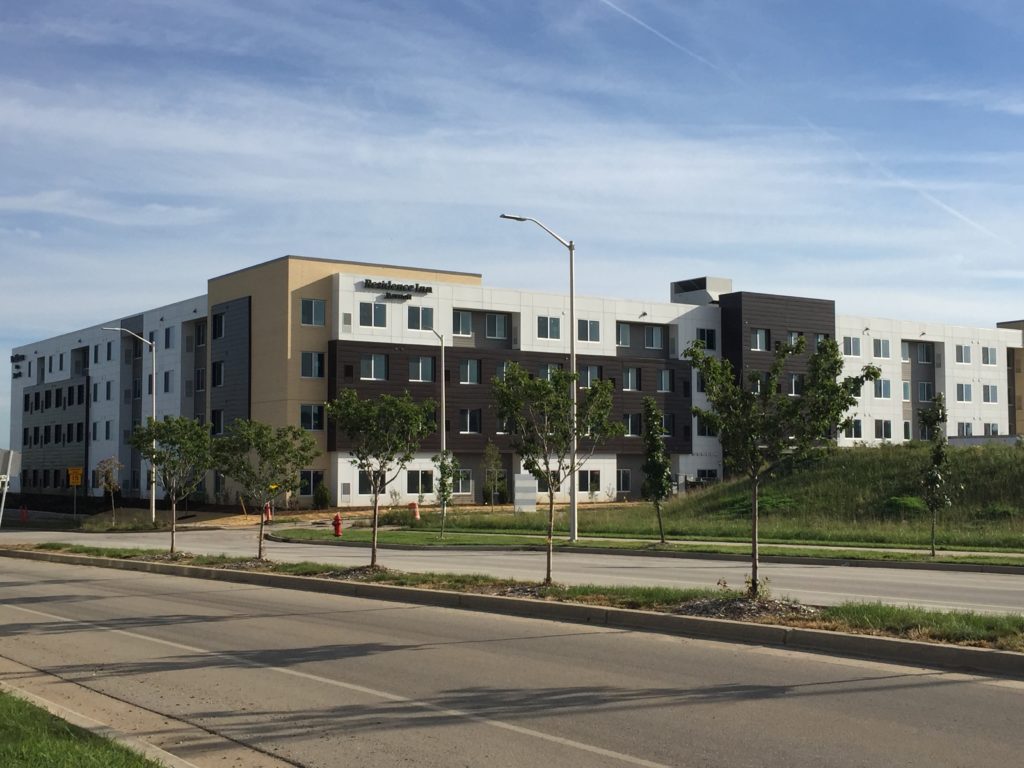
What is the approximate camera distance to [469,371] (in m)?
66.4

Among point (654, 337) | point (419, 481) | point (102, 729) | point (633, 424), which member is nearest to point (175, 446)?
point (102, 729)

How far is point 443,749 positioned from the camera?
26.9ft

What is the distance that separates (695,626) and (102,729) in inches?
299

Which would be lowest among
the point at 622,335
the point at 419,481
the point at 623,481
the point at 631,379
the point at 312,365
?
the point at 623,481

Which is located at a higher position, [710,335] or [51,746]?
[710,335]

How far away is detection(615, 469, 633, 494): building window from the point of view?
72.7 meters

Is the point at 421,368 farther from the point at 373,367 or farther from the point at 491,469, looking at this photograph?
the point at 491,469

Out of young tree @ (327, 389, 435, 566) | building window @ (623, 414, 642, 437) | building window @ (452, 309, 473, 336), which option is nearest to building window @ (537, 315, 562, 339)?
building window @ (452, 309, 473, 336)

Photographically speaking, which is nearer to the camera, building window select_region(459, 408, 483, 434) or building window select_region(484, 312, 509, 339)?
building window select_region(459, 408, 483, 434)

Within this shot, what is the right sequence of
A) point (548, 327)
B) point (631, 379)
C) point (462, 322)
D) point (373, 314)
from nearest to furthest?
point (373, 314), point (462, 322), point (548, 327), point (631, 379)

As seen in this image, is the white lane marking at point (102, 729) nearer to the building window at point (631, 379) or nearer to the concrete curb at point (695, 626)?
the concrete curb at point (695, 626)

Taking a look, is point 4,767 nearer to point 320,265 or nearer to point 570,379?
point 570,379

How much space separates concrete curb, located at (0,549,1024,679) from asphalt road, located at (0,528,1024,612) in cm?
327

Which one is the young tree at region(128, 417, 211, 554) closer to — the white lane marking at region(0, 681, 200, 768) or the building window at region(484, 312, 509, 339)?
the white lane marking at region(0, 681, 200, 768)
